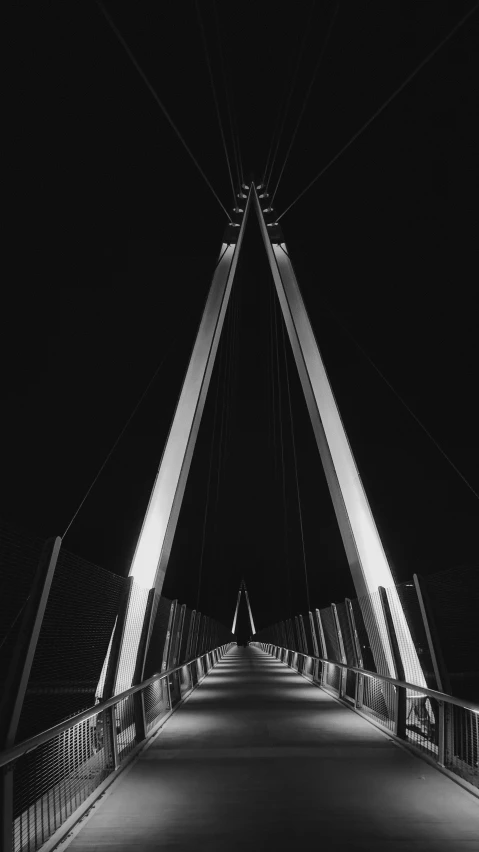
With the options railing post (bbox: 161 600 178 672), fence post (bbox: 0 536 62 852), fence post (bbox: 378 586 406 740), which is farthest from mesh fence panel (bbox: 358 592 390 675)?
fence post (bbox: 0 536 62 852)

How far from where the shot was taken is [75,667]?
278 inches

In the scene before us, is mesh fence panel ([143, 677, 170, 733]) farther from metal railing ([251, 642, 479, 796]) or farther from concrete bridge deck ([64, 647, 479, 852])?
metal railing ([251, 642, 479, 796])

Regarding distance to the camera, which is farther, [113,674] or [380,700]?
[380,700]

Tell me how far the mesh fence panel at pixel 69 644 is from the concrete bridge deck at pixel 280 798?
2.28 feet

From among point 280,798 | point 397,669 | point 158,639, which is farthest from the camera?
point 158,639

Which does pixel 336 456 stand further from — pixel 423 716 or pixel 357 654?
pixel 423 716

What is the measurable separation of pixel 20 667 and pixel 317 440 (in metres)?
14.0

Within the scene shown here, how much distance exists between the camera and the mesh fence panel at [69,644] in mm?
5613

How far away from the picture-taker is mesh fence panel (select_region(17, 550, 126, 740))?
18.4 ft

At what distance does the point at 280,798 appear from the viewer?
20.3ft

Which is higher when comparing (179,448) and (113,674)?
(179,448)

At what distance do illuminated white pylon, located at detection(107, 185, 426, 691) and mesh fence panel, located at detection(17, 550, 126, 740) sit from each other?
587cm

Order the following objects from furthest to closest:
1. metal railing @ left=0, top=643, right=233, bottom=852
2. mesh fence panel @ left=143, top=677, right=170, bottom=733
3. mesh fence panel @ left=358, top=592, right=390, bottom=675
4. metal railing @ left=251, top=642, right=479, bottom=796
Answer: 1. mesh fence panel @ left=358, top=592, right=390, bottom=675
2. mesh fence panel @ left=143, top=677, right=170, bottom=733
3. metal railing @ left=251, top=642, right=479, bottom=796
4. metal railing @ left=0, top=643, right=233, bottom=852

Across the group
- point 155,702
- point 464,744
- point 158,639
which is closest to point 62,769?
point 464,744
